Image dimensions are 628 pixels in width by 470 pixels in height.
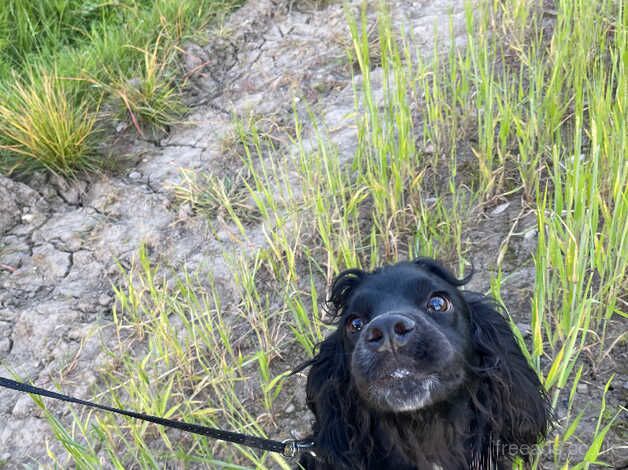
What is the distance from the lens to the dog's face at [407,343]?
1.65 meters

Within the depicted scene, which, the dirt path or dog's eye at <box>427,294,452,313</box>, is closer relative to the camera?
dog's eye at <box>427,294,452,313</box>

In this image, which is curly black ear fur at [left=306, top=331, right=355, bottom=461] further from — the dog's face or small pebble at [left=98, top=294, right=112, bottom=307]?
small pebble at [left=98, top=294, right=112, bottom=307]

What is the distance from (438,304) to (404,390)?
314 millimetres

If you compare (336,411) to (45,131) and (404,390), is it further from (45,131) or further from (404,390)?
(45,131)

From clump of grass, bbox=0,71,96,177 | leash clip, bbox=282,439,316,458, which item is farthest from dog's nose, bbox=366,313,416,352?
clump of grass, bbox=0,71,96,177

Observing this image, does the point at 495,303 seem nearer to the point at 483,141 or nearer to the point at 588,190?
the point at 588,190

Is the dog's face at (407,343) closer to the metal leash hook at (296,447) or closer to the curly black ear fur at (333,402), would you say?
the curly black ear fur at (333,402)

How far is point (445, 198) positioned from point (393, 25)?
1.60 meters

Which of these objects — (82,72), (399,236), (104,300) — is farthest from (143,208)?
(399,236)

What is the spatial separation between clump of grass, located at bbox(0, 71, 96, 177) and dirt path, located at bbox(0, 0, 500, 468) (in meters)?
0.12

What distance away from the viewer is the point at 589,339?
2400 mm

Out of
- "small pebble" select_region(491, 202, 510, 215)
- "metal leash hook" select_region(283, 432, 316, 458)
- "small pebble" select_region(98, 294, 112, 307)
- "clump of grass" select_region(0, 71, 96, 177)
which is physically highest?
"clump of grass" select_region(0, 71, 96, 177)

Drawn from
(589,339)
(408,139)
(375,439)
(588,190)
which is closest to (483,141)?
(408,139)

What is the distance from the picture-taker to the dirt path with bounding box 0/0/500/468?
114 inches
